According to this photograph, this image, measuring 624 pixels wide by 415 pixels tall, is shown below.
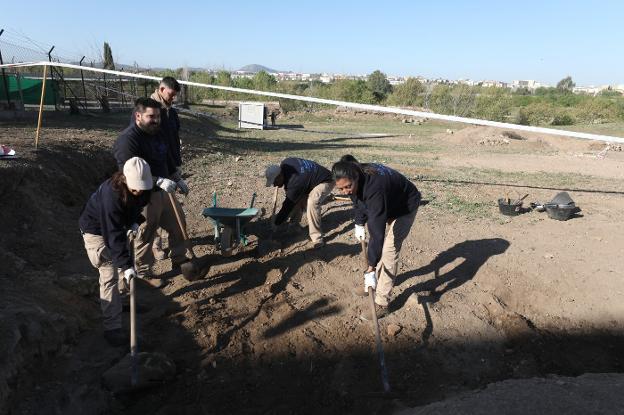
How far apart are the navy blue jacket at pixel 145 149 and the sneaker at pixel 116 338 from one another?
4.87 ft

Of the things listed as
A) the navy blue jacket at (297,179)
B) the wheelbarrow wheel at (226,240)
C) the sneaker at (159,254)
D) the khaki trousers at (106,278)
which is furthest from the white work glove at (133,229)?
the navy blue jacket at (297,179)

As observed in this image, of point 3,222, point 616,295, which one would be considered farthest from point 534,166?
point 3,222

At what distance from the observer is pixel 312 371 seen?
146 inches

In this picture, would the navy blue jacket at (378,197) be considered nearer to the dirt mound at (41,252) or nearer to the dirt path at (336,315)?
the dirt path at (336,315)

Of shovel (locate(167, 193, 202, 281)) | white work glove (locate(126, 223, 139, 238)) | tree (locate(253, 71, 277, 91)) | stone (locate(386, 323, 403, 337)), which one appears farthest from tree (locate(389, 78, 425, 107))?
white work glove (locate(126, 223, 139, 238))

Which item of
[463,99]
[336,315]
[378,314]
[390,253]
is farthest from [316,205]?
[463,99]

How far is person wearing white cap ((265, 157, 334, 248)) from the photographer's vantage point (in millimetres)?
5262

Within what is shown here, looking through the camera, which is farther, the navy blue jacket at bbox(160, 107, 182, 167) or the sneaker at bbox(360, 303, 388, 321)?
the navy blue jacket at bbox(160, 107, 182, 167)

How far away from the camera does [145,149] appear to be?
14.6ft

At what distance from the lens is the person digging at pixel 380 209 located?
145 inches

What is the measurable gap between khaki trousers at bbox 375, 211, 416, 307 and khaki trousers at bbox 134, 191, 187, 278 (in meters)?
2.15

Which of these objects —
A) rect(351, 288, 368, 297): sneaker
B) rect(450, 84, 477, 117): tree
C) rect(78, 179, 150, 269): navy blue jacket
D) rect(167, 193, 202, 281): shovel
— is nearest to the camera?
rect(78, 179, 150, 269): navy blue jacket

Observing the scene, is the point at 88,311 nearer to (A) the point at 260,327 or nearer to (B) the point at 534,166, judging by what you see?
(A) the point at 260,327

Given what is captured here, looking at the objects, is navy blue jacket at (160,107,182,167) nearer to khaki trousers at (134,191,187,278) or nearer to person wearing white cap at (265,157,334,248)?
khaki trousers at (134,191,187,278)
